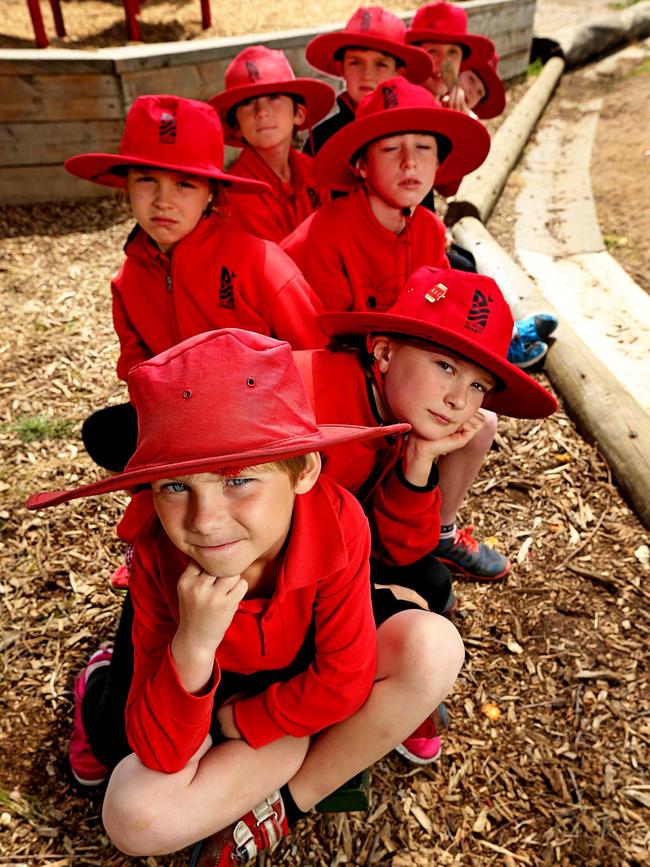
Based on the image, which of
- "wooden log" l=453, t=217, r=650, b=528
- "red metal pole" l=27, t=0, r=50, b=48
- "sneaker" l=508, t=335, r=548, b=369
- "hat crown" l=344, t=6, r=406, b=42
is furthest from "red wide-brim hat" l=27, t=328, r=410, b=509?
"red metal pole" l=27, t=0, r=50, b=48

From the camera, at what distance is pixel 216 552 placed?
1.47 metres

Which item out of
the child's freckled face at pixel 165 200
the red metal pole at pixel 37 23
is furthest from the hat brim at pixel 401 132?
the red metal pole at pixel 37 23

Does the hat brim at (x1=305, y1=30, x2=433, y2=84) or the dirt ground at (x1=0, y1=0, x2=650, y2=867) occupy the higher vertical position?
the hat brim at (x1=305, y1=30, x2=433, y2=84)

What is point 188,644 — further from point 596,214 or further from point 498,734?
point 596,214

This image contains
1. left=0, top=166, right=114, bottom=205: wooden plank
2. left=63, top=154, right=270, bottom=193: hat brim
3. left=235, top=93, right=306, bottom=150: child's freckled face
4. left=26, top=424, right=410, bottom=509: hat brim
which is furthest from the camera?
left=0, top=166, right=114, bottom=205: wooden plank

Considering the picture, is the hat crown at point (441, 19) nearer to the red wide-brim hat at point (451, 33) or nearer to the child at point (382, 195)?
the red wide-brim hat at point (451, 33)

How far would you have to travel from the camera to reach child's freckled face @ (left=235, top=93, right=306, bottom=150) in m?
3.69

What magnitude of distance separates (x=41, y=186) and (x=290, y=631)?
15.3 ft

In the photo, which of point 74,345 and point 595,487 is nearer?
point 595,487

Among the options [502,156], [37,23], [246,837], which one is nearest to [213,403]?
[246,837]

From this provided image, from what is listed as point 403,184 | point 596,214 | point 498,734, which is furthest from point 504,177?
point 498,734

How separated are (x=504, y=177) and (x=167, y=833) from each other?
5.65 meters

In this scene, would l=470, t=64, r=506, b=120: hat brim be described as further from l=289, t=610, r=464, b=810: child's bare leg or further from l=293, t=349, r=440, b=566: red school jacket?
l=289, t=610, r=464, b=810: child's bare leg

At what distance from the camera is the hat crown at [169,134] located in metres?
2.58
